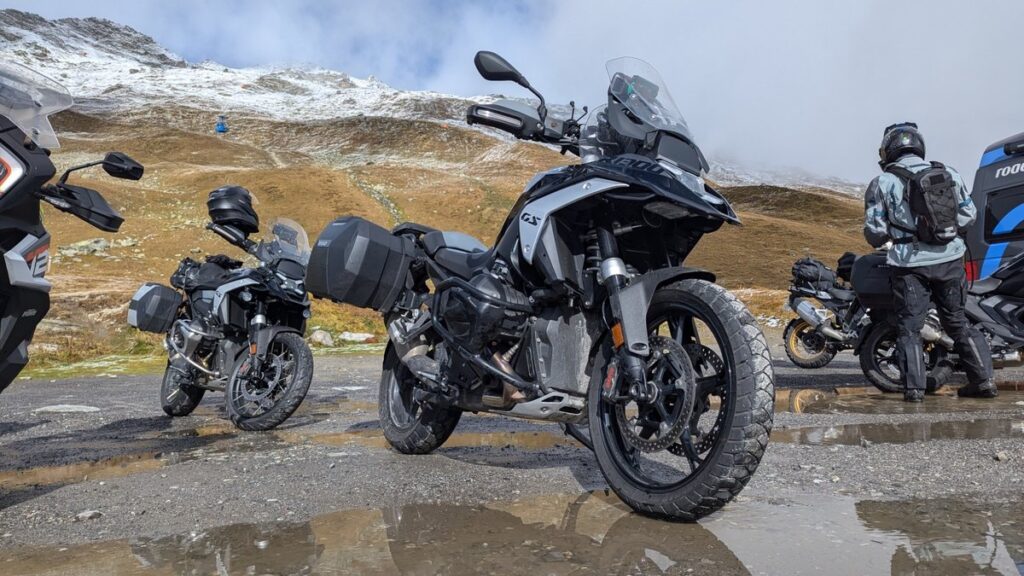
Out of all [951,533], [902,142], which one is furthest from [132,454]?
[902,142]

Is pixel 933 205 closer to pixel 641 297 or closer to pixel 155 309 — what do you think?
pixel 641 297

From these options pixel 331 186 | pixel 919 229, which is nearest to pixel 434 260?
pixel 919 229

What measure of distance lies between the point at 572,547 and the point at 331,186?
135 ft

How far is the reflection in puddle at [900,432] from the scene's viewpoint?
4.34m

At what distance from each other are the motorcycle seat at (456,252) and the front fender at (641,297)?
1025 millimetres

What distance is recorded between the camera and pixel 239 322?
6.37 meters

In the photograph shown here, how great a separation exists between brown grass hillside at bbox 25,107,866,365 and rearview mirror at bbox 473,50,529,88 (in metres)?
11.7

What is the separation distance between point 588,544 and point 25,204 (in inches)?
108

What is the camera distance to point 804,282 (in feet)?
31.9

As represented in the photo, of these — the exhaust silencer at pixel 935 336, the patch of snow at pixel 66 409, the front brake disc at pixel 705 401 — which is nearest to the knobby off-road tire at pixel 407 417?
the front brake disc at pixel 705 401

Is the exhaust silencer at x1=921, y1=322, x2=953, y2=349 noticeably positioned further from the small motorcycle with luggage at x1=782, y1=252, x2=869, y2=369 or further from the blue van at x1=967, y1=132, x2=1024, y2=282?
the small motorcycle with luggage at x1=782, y1=252, x2=869, y2=369

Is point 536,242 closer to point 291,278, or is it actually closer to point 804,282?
point 291,278

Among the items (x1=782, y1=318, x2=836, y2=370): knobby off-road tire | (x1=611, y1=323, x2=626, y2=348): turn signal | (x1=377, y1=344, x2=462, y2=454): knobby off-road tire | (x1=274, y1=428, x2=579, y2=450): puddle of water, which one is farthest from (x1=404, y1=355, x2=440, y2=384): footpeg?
(x1=782, y1=318, x2=836, y2=370): knobby off-road tire

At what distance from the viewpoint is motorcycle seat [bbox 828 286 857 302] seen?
9.18m
